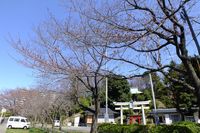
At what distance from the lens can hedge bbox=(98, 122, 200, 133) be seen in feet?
36.0

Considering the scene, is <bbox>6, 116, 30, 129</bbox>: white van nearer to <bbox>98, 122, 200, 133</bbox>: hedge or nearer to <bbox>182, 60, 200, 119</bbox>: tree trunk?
<bbox>98, 122, 200, 133</bbox>: hedge

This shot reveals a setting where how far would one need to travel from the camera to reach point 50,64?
979 centimetres

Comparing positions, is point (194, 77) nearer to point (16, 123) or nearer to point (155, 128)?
point (155, 128)

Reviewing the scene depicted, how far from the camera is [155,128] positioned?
1295 cm

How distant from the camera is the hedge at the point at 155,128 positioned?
36.0 ft

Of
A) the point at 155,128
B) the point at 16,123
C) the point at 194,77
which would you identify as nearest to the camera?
the point at 194,77

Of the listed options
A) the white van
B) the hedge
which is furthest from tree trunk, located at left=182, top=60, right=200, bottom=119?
the white van

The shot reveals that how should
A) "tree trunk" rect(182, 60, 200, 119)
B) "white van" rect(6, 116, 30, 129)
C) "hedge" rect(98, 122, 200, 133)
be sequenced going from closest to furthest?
1. "tree trunk" rect(182, 60, 200, 119)
2. "hedge" rect(98, 122, 200, 133)
3. "white van" rect(6, 116, 30, 129)

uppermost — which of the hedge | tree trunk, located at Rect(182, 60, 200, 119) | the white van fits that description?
the white van

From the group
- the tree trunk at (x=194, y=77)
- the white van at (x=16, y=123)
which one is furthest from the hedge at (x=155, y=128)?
the white van at (x=16, y=123)

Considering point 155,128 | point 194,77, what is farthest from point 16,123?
point 194,77

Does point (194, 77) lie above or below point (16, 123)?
below

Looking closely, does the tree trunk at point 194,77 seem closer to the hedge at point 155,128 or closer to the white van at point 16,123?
the hedge at point 155,128

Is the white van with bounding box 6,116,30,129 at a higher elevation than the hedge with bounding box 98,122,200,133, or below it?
higher
